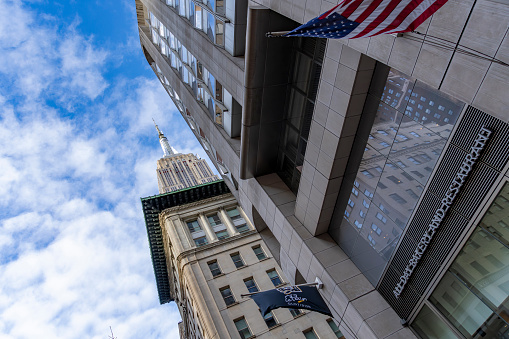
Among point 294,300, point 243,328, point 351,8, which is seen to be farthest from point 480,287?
point 243,328

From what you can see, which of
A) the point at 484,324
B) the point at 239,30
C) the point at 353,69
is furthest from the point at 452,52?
the point at 239,30

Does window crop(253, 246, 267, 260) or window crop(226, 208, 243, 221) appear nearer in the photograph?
window crop(253, 246, 267, 260)

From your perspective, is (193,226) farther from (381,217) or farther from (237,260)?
(381,217)

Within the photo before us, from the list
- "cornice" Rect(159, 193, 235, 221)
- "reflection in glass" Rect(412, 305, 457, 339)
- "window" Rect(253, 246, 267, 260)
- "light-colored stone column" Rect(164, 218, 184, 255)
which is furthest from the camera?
"cornice" Rect(159, 193, 235, 221)

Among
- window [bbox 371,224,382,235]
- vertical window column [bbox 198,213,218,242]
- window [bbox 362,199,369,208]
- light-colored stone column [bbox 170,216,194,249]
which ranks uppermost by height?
window [bbox 362,199,369,208]

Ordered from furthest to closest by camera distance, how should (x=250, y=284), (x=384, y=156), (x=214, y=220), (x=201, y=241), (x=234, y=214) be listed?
(x=234, y=214) → (x=214, y=220) → (x=201, y=241) → (x=250, y=284) → (x=384, y=156)

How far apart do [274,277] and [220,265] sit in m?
7.20

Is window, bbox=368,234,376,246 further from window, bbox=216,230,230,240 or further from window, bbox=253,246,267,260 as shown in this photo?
window, bbox=216,230,230,240

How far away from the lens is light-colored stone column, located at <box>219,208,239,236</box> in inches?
1909

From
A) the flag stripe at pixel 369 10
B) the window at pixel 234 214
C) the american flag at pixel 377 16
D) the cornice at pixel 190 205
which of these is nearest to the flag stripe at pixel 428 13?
the american flag at pixel 377 16

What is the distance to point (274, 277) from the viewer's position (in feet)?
133

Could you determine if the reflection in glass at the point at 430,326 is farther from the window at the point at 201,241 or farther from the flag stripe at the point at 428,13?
the window at the point at 201,241

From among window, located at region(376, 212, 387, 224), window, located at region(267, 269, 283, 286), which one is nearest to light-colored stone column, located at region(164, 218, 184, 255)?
window, located at region(267, 269, 283, 286)

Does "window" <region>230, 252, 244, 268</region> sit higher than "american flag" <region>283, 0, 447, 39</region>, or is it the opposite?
"american flag" <region>283, 0, 447, 39</region>
